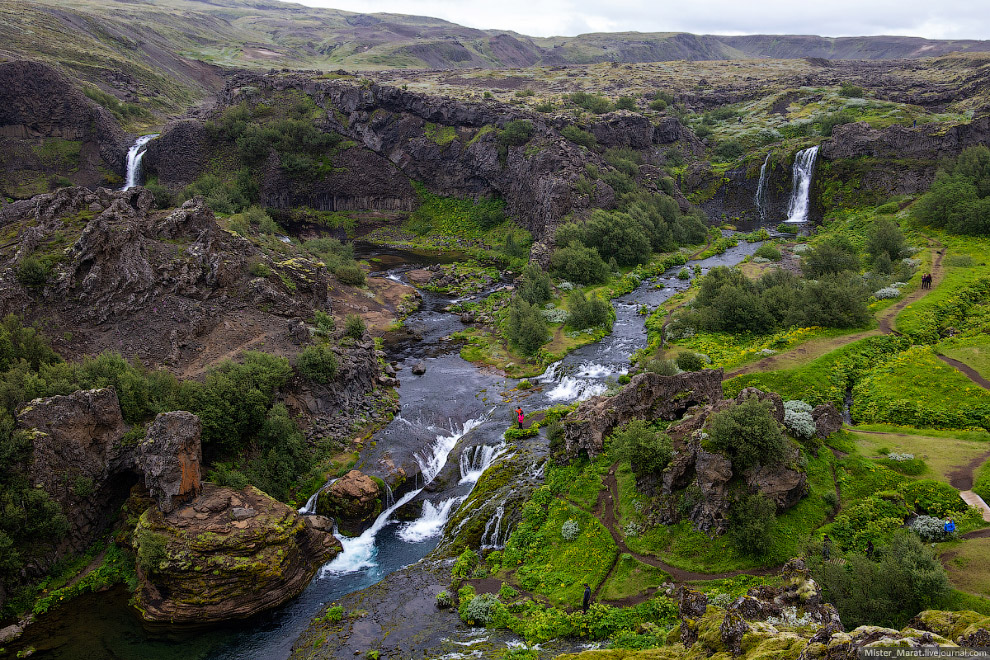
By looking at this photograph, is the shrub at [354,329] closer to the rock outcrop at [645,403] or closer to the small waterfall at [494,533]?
the rock outcrop at [645,403]

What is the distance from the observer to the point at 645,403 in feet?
104

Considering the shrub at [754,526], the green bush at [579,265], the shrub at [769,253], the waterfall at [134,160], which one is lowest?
the shrub at [754,526]

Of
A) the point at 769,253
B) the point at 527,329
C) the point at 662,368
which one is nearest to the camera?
the point at 662,368

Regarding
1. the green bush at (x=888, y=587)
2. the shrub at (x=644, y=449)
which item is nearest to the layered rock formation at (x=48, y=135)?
the shrub at (x=644, y=449)

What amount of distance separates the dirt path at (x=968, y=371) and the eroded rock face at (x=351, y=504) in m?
36.5

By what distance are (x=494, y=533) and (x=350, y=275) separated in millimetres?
47544

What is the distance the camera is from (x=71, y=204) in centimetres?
5041

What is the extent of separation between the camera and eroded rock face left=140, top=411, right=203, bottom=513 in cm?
2930

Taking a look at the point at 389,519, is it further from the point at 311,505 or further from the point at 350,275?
the point at 350,275

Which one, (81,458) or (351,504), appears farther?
(351,504)

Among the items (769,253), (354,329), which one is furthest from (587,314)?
(769,253)

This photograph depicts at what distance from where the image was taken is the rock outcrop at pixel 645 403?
31547 mm

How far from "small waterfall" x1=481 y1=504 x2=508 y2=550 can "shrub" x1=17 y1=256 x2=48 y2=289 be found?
3940 centimetres

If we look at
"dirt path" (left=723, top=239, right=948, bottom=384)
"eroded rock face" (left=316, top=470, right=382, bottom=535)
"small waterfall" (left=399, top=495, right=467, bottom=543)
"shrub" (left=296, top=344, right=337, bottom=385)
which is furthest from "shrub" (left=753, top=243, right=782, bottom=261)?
"eroded rock face" (left=316, top=470, right=382, bottom=535)
